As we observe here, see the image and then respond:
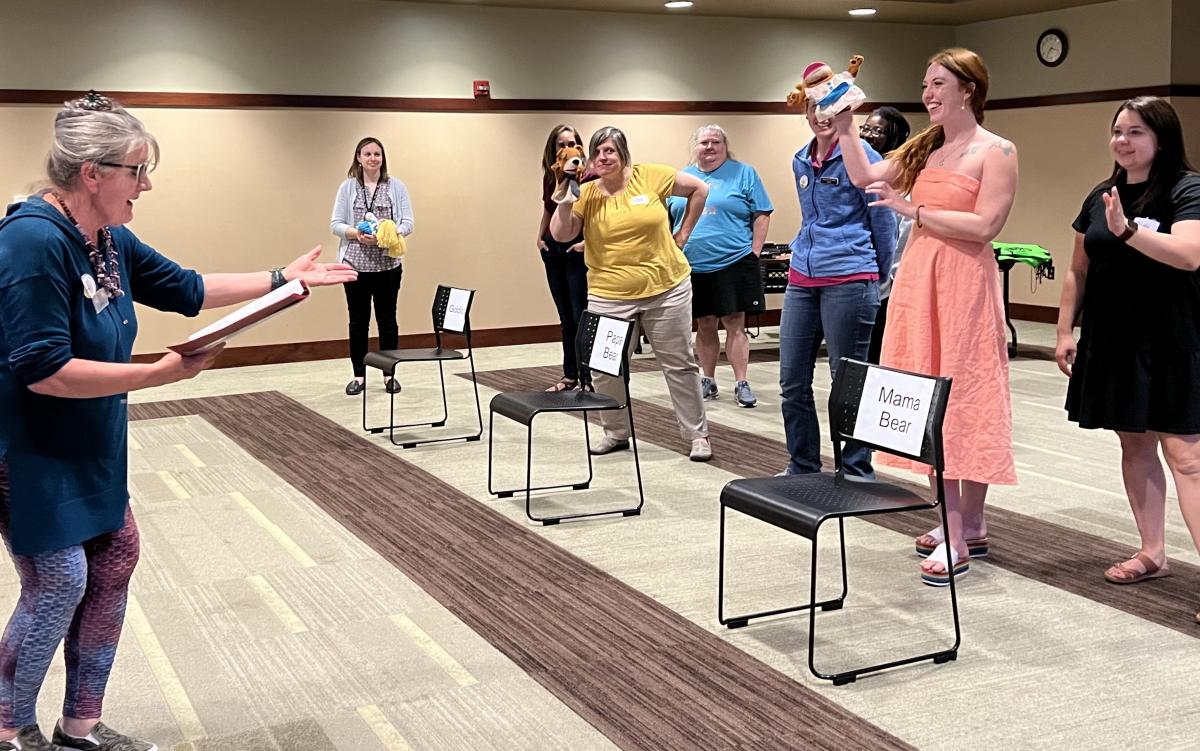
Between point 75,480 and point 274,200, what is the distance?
284 inches

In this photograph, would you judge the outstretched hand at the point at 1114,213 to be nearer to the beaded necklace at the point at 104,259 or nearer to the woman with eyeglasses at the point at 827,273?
the woman with eyeglasses at the point at 827,273

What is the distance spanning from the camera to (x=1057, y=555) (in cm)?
414

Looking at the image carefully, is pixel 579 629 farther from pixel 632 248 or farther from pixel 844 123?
pixel 632 248

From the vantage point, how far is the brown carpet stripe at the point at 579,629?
2.84 metres

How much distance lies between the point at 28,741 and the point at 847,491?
2.11 m

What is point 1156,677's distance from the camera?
3.06m

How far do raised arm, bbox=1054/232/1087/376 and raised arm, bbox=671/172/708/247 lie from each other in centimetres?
222

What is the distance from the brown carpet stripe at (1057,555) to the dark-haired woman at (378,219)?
241 cm

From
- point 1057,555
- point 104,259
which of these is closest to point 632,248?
point 1057,555

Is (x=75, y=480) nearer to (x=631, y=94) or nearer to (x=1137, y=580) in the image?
(x=1137, y=580)

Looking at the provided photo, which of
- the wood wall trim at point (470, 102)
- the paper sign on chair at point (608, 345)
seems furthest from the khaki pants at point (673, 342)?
the wood wall trim at point (470, 102)

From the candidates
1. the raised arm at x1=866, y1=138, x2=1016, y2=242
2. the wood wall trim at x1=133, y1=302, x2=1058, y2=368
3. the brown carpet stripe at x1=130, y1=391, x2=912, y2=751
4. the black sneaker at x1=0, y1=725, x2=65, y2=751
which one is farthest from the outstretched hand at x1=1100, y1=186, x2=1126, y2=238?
the wood wall trim at x1=133, y1=302, x2=1058, y2=368

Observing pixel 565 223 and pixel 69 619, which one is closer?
pixel 69 619

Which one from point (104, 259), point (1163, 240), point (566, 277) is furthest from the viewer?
point (566, 277)
